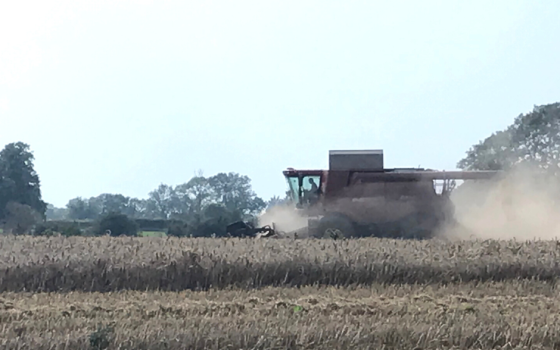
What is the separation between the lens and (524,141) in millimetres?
45094

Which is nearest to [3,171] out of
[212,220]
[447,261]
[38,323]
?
[212,220]

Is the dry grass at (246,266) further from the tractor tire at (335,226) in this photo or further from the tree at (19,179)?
the tree at (19,179)

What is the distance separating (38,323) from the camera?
26.8 feet

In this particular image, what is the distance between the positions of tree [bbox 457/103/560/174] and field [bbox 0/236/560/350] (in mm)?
28675

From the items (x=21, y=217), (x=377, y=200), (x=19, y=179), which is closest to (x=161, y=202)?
(x=19, y=179)

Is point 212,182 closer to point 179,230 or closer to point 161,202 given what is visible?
point 161,202

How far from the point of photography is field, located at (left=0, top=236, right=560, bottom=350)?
25.2ft

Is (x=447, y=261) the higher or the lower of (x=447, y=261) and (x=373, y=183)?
the lower

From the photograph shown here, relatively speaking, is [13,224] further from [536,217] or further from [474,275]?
[474,275]

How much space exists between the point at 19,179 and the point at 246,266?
→ 2095 cm

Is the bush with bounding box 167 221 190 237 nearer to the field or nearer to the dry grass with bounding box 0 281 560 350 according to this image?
the field

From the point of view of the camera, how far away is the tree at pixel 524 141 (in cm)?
4278

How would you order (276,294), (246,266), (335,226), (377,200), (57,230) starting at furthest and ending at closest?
(57,230) → (377,200) → (335,226) → (246,266) → (276,294)

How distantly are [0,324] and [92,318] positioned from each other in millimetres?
918
